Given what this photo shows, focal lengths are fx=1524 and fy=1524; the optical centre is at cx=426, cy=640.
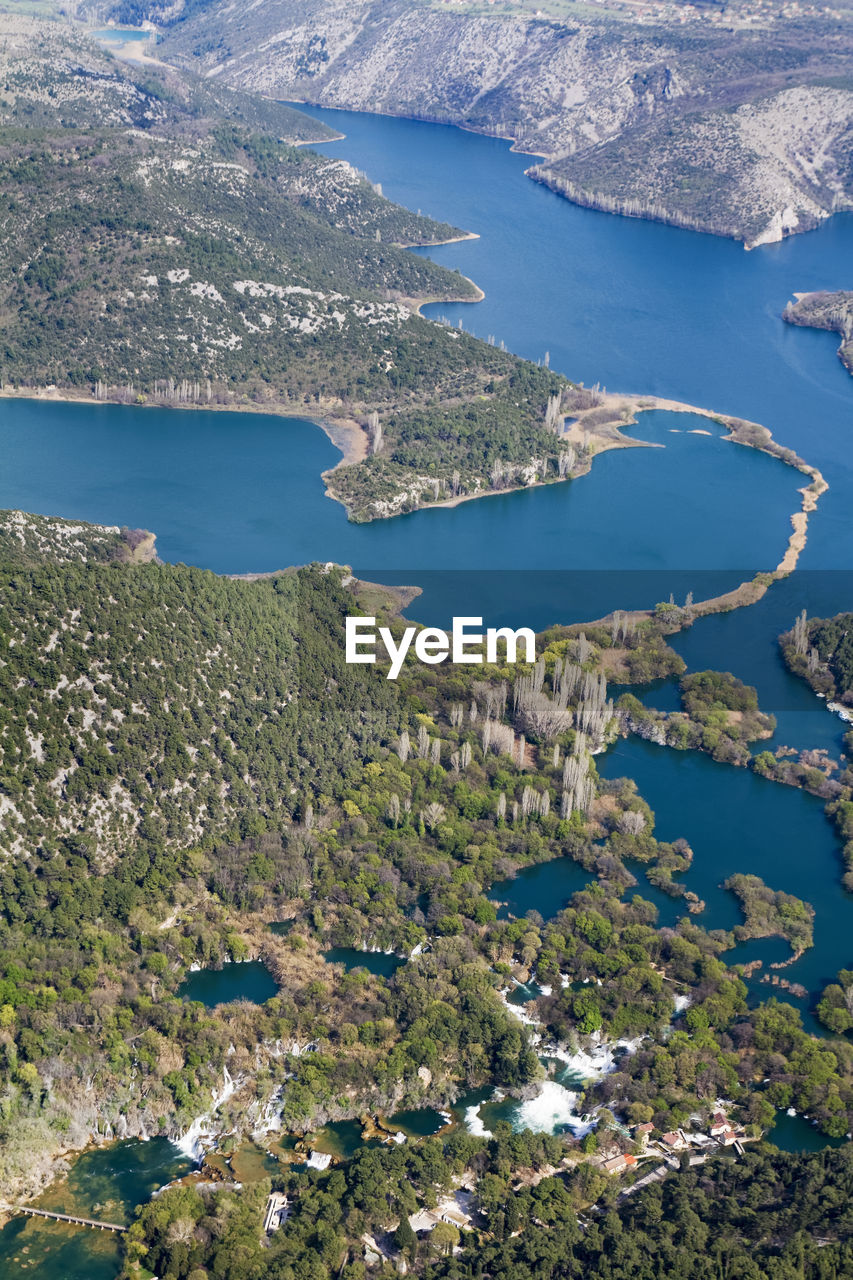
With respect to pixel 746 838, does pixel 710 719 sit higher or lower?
higher

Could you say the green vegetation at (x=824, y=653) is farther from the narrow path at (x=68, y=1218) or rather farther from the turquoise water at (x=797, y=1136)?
the narrow path at (x=68, y=1218)

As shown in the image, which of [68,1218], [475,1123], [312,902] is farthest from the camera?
[312,902]

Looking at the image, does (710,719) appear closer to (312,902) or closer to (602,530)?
(602,530)

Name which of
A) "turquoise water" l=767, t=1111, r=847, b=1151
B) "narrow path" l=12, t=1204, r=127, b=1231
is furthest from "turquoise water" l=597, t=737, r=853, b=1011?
"narrow path" l=12, t=1204, r=127, b=1231

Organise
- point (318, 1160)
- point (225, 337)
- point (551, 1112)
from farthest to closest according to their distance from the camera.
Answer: point (225, 337) < point (551, 1112) < point (318, 1160)

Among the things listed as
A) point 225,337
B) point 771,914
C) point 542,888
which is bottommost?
point 542,888

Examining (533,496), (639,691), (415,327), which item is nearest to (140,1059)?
(639,691)

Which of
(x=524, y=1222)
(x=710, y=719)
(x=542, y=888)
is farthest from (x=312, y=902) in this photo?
(x=710, y=719)
